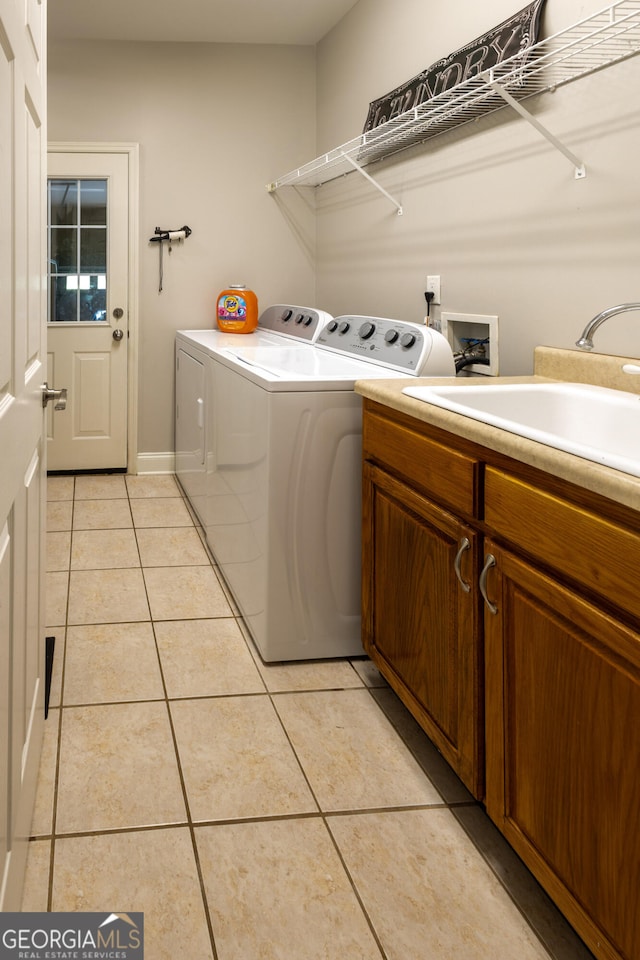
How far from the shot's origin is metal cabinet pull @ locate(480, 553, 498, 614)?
1552mm

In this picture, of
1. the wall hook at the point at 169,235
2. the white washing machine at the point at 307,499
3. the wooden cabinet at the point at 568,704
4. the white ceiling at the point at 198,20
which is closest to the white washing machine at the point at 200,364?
the wall hook at the point at 169,235

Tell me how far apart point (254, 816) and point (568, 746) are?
2.57 ft

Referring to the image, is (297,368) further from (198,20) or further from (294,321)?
(198,20)

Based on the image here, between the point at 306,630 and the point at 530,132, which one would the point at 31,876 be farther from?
the point at 530,132

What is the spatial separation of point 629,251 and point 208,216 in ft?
11.0

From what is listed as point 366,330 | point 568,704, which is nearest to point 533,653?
point 568,704

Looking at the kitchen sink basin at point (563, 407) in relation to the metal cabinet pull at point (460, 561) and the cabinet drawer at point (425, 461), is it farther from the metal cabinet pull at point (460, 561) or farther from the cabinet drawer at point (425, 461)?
the metal cabinet pull at point (460, 561)

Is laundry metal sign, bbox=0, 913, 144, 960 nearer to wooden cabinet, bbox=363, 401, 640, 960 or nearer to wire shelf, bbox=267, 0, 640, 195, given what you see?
wooden cabinet, bbox=363, 401, 640, 960

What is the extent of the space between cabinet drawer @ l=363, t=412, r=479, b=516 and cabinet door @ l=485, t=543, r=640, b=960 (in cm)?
16

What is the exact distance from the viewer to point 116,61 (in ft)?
15.5

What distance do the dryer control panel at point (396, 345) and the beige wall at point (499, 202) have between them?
21 centimetres

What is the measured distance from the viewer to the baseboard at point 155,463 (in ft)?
17.0

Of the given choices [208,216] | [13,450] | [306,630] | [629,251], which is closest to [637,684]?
[13,450]

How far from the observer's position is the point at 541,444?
1374 millimetres
